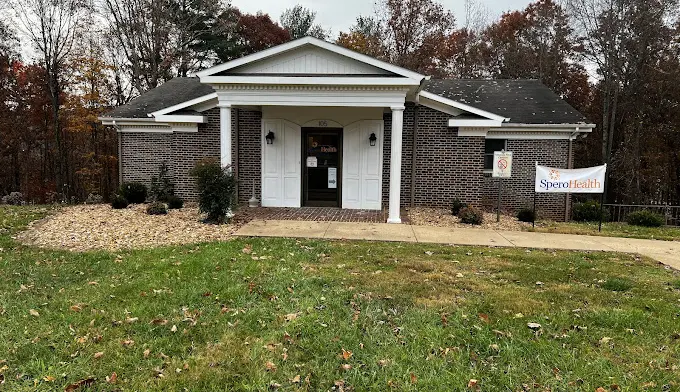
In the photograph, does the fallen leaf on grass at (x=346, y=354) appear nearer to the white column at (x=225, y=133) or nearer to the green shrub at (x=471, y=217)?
the green shrub at (x=471, y=217)

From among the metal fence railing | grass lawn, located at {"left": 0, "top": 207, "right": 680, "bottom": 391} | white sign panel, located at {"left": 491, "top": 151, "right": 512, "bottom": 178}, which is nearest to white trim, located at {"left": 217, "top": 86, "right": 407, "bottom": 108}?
white sign panel, located at {"left": 491, "top": 151, "right": 512, "bottom": 178}

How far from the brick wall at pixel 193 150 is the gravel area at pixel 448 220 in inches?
196

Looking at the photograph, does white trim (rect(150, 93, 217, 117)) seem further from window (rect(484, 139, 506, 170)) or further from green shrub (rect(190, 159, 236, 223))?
window (rect(484, 139, 506, 170))

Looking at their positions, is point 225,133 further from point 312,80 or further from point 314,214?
point 314,214

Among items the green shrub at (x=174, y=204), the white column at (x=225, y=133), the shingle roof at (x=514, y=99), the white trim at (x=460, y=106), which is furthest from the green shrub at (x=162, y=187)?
the shingle roof at (x=514, y=99)

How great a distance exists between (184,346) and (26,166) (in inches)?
1114

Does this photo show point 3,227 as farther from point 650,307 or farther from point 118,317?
point 650,307

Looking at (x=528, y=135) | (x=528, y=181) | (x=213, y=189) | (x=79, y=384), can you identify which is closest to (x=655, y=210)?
(x=528, y=181)

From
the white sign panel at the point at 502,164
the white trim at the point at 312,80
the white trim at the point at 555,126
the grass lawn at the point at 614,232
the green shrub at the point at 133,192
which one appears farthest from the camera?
the green shrub at the point at 133,192

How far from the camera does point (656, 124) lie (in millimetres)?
22438

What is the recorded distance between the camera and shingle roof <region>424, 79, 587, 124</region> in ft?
42.0

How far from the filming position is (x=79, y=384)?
2.89 meters

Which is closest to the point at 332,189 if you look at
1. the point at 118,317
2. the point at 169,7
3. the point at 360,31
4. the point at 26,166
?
the point at 118,317

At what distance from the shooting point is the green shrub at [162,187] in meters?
12.8
